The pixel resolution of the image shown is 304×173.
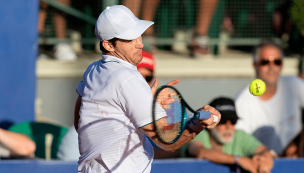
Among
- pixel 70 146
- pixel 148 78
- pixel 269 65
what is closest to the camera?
pixel 70 146

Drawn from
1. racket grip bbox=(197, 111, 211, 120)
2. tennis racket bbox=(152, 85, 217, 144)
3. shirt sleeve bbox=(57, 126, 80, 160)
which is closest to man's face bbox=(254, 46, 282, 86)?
shirt sleeve bbox=(57, 126, 80, 160)

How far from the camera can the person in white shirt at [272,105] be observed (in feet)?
14.6

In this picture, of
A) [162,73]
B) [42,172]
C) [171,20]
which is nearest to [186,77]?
[162,73]

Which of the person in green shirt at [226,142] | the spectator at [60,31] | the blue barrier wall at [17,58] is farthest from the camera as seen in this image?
the spectator at [60,31]

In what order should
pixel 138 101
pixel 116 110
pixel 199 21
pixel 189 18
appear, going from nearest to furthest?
pixel 138 101 → pixel 116 110 → pixel 199 21 → pixel 189 18

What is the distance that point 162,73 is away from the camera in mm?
5883

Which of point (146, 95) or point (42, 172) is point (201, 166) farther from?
point (146, 95)

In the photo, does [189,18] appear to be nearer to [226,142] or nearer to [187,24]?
[187,24]

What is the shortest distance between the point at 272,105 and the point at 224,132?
0.79m

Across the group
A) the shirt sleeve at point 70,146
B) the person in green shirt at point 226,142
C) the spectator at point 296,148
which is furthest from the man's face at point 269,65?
the shirt sleeve at point 70,146

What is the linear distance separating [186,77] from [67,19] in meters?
1.68

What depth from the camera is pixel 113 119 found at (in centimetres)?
237

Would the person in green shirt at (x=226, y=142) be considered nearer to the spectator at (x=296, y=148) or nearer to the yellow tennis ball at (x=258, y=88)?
the spectator at (x=296, y=148)

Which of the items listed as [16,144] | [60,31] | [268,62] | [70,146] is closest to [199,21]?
[268,62]
